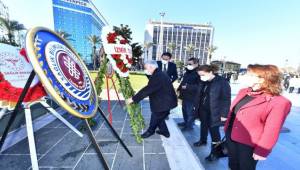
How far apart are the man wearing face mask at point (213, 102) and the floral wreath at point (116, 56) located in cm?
126

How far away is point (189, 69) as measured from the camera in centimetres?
358

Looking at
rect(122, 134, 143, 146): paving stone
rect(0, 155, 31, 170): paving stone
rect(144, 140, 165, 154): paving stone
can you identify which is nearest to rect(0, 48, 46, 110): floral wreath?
rect(0, 155, 31, 170): paving stone

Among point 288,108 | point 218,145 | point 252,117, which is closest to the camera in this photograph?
point 288,108

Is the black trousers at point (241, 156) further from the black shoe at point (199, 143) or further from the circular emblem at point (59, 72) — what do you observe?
the circular emblem at point (59, 72)

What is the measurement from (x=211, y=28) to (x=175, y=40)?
1614cm

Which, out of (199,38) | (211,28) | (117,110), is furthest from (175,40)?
(117,110)

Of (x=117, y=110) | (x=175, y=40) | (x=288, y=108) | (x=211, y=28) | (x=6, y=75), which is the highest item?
(x=211, y=28)

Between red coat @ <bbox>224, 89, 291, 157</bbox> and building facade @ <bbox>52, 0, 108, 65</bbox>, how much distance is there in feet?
156

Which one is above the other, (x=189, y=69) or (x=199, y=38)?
(x=199, y=38)

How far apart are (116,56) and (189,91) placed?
5.90 ft

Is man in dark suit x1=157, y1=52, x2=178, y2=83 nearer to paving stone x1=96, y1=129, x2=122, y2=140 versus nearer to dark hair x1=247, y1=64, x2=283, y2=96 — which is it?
paving stone x1=96, y1=129, x2=122, y2=140

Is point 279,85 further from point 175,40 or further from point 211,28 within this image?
point 211,28

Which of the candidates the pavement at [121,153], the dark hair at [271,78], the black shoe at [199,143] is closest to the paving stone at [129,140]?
the pavement at [121,153]

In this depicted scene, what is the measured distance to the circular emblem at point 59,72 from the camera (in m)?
1.12
